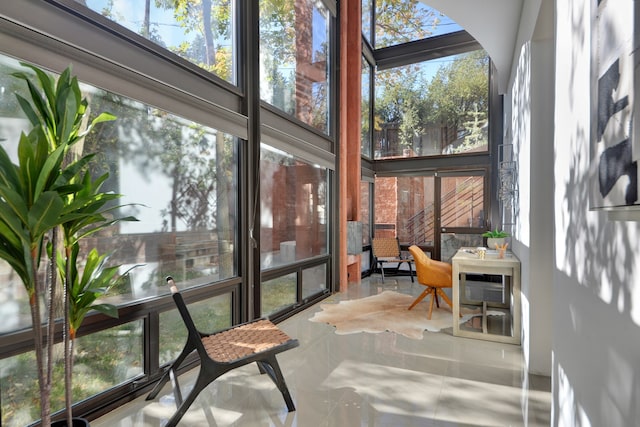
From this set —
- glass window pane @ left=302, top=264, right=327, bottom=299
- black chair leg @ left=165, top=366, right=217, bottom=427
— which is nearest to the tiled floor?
black chair leg @ left=165, top=366, right=217, bottom=427

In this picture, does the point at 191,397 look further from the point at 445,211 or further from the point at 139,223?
the point at 445,211

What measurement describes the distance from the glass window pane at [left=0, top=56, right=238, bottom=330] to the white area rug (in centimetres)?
151

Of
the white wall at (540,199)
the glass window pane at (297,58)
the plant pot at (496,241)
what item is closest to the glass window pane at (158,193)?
the glass window pane at (297,58)

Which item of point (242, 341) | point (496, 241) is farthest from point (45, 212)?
point (496, 241)

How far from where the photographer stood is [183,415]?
2.18 m

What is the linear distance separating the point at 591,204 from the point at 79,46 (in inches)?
104

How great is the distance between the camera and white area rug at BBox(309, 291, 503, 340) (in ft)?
13.0

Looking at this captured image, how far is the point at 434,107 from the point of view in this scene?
7.03 m

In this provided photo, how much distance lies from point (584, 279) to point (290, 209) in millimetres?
3494

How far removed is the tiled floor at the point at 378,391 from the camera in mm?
2221

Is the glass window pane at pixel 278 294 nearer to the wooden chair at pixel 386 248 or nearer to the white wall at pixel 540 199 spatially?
the white wall at pixel 540 199

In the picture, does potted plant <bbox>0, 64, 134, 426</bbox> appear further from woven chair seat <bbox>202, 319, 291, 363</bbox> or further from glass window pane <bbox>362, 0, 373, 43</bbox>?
glass window pane <bbox>362, 0, 373, 43</bbox>

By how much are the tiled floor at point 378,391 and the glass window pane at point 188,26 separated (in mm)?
2591

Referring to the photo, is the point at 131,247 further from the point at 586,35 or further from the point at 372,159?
the point at 372,159
